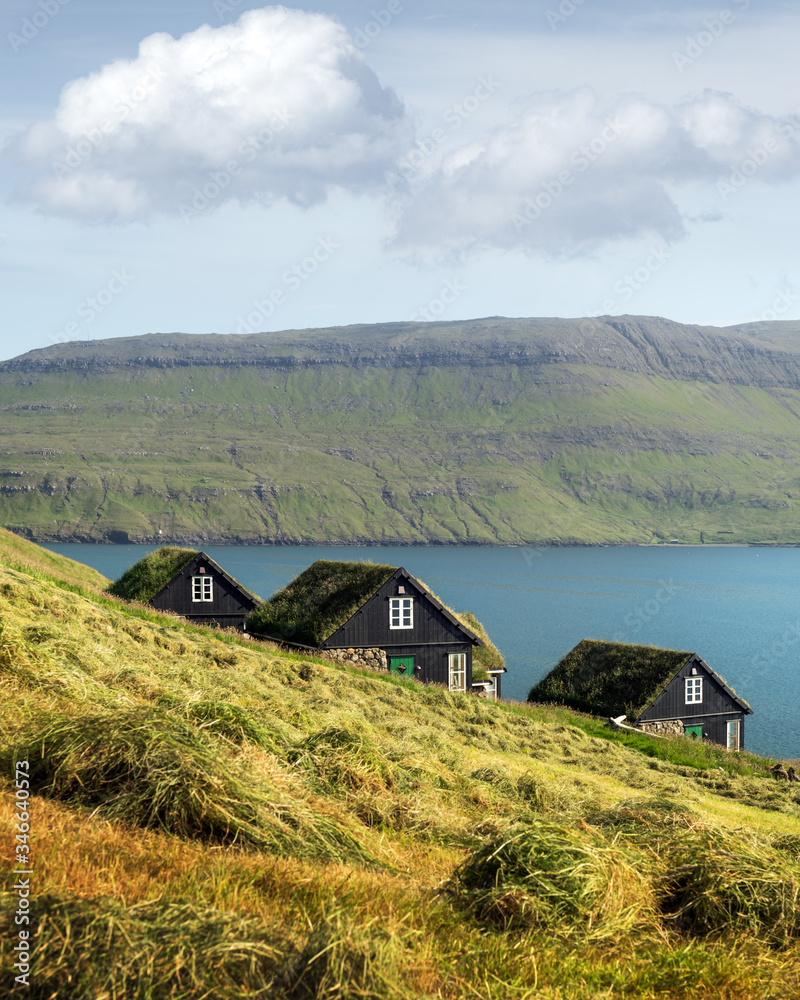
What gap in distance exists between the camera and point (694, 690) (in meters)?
47.2

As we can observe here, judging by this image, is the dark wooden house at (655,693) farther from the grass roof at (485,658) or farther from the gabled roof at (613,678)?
the grass roof at (485,658)

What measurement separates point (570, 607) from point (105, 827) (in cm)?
15170

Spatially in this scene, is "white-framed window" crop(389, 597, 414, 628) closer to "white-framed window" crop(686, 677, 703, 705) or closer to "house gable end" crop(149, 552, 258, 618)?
"house gable end" crop(149, 552, 258, 618)

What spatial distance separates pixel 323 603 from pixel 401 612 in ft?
16.0

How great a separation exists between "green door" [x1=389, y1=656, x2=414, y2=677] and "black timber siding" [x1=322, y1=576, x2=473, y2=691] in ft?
0.80

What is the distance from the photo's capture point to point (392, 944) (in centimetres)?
561

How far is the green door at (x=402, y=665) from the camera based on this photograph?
48469mm

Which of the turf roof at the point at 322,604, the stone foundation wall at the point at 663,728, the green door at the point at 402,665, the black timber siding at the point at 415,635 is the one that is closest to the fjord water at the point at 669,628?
the stone foundation wall at the point at 663,728

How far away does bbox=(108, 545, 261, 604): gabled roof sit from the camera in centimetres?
5416

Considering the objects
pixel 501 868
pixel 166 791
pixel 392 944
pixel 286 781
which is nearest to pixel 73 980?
pixel 392 944

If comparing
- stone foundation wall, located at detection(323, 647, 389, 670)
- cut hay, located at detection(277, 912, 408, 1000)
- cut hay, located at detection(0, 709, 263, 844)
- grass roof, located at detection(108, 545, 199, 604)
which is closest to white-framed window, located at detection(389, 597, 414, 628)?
stone foundation wall, located at detection(323, 647, 389, 670)

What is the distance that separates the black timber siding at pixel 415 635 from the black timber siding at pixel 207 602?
441 inches

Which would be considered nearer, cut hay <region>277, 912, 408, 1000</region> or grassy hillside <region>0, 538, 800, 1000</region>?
cut hay <region>277, 912, 408, 1000</region>

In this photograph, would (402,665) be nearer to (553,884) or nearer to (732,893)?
(732,893)
